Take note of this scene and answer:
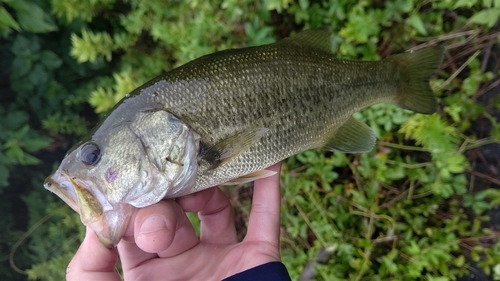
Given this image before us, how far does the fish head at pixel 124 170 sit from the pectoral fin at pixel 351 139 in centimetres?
59

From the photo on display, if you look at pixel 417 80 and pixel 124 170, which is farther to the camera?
pixel 417 80

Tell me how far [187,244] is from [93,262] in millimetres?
340

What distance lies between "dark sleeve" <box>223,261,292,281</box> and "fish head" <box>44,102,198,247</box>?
0.35m

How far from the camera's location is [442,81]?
1.96m

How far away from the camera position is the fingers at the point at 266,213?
138 cm

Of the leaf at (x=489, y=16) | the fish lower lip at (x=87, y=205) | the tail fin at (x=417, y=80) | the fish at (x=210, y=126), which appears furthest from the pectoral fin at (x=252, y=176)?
the leaf at (x=489, y=16)

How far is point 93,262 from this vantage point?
43.2 inches

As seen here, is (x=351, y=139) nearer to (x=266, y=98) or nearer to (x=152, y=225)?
(x=266, y=98)

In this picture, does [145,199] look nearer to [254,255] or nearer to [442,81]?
[254,255]

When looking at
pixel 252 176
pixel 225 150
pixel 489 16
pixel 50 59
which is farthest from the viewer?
pixel 50 59

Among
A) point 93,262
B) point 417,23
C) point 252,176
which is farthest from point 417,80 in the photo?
point 93,262

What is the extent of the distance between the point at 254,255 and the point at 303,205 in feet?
2.83

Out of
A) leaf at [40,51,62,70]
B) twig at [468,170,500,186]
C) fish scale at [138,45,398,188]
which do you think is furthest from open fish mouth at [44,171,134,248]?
twig at [468,170,500,186]

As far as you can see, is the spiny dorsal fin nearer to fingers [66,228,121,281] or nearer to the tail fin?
the tail fin
